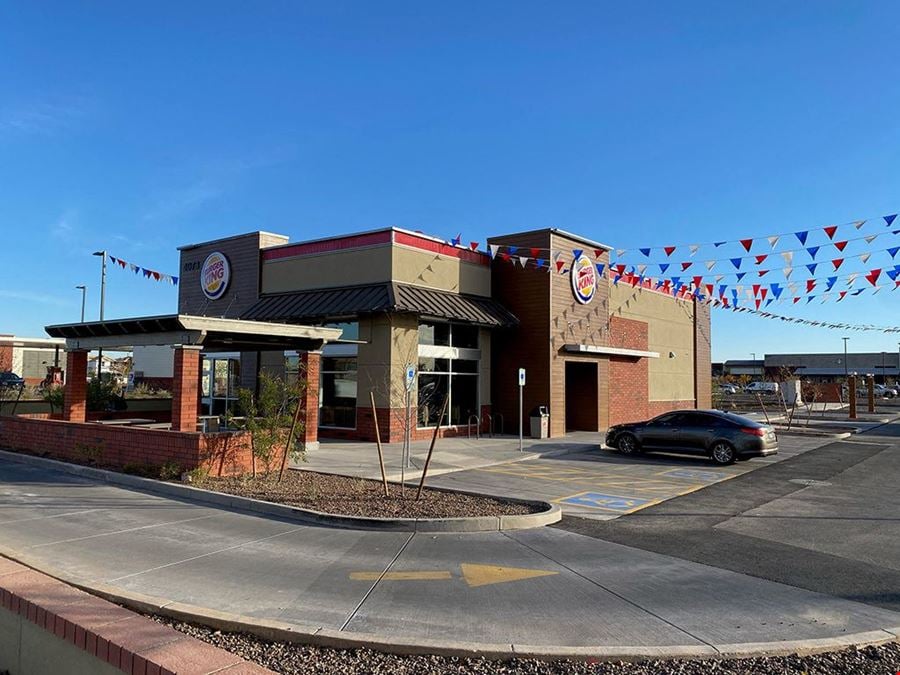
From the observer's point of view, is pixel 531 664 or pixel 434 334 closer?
pixel 531 664

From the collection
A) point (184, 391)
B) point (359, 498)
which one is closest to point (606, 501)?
point (359, 498)

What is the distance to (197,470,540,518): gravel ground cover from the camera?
32.0 feet

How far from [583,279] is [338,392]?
10212 millimetres

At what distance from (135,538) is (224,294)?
19348 mm

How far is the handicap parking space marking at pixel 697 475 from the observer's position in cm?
1470

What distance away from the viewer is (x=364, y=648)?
16.1 ft

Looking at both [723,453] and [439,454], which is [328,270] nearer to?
[439,454]

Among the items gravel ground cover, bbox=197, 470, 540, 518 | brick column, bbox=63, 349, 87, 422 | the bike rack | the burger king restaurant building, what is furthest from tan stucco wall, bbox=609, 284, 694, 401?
brick column, bbox=63, 349, 87, 422

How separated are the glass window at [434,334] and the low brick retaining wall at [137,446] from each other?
991cm

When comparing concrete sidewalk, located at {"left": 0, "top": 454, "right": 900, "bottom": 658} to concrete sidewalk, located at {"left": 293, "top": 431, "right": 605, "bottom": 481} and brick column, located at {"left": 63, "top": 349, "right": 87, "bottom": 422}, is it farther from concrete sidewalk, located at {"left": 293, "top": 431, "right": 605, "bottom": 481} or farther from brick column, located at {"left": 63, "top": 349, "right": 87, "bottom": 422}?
brick column, located at {"left": 63, "top": 349, "right": 87, "bottom": 422}

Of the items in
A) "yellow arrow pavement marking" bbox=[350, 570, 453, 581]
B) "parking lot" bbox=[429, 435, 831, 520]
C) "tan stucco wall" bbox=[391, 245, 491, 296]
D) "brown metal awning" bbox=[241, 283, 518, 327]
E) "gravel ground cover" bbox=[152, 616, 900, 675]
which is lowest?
"parking lot" bbox=[429, 435, 831, 520]

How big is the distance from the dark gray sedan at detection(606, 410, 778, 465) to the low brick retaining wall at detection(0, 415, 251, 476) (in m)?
11.2

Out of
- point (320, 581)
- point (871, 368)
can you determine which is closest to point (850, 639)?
point (320, 581)

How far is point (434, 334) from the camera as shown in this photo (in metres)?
22.4
